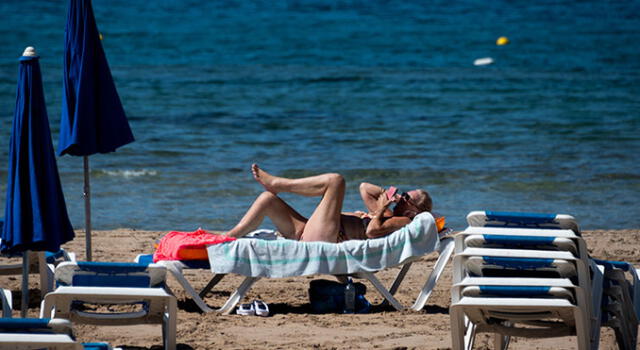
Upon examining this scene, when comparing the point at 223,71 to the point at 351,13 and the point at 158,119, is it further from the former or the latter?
the point at 351,13

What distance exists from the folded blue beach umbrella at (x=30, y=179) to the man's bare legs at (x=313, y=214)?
138cm

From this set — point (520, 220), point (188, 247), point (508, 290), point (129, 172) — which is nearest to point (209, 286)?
point (188, 247)

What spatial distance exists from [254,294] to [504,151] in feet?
29.6

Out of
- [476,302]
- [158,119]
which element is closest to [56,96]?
[158,119]

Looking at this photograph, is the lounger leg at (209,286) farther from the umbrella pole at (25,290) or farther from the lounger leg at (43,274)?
the umbrella pole at (25,290)

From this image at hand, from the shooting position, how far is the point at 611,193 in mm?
12055

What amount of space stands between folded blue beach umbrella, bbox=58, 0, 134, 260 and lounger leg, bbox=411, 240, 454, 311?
7.07ft

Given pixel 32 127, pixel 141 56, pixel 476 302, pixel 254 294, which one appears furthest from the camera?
pixel 141 56

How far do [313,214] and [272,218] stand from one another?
29cm

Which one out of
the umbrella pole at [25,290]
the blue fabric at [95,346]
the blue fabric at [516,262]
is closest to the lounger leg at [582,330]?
the blue fabric at [516,262]

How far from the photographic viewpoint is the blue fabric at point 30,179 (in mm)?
5348

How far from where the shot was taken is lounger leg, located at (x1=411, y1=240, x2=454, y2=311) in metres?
6.14

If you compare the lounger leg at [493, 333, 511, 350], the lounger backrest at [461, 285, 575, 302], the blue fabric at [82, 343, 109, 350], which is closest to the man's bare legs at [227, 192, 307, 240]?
the lounger leg at [493, 333, 511, 350]

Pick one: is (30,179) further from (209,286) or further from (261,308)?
(261,308)
